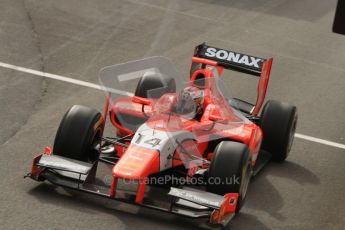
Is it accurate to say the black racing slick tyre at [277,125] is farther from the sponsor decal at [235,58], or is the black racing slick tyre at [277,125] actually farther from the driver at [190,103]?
the driver at [190,103]

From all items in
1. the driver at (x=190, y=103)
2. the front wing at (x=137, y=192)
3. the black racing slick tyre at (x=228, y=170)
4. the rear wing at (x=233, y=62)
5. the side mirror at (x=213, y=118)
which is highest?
the rear wing at (x=233, y=62)

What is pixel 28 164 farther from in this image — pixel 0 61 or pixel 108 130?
pixel 0 61

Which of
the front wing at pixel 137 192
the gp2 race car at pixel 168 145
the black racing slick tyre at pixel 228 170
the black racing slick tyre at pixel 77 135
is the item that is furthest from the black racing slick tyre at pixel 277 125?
the black racing slick tyre at pixel 77 135

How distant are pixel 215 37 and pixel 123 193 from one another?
26.9 ft

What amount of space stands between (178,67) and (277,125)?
4367mm

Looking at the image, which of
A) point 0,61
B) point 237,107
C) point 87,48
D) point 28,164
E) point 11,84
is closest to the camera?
point 28,164

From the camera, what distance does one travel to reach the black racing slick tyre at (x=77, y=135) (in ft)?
32.1

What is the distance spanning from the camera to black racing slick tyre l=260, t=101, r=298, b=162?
10.9 m

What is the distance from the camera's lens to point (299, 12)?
Answer: 19.7m

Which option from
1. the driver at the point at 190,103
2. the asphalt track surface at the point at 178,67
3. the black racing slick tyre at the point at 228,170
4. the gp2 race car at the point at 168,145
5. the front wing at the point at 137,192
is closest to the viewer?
the front wing at the point at 137,192

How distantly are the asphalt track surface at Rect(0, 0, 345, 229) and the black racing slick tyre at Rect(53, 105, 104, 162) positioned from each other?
44 centimetres

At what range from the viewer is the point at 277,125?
429 inches

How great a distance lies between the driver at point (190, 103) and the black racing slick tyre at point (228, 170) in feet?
2.40

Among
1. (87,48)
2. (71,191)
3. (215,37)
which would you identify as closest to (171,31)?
(215,37)
